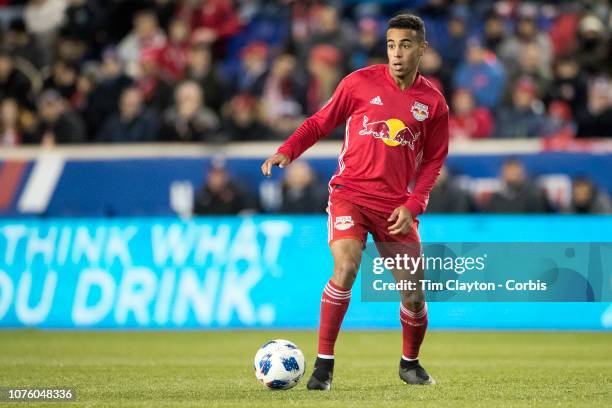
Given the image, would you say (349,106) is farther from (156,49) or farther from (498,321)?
(156,49)

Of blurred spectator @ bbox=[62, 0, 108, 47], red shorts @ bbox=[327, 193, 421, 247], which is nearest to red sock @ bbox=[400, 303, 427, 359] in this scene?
red shorts @ bbox=[327, 193, 421, 247]

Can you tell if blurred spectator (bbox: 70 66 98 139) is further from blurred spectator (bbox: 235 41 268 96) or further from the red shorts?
the red shorts

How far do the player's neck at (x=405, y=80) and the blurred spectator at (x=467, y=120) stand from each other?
8.57m

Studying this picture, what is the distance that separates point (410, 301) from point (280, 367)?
104 centimetres

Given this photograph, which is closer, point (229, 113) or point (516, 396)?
point (516, 396)

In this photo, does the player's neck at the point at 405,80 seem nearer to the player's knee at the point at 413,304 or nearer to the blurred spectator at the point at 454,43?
the player's knee at the point at 413,304

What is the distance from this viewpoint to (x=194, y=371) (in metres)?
9.44

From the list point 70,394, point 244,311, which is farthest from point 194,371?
point 244,311

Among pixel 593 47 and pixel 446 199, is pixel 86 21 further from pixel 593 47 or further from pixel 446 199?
pixel 593 47

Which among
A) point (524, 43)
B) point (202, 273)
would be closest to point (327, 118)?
point (202, 273)

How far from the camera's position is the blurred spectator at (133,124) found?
17789 millimetres

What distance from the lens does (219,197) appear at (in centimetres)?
1569

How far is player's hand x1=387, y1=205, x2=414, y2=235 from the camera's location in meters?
7.85

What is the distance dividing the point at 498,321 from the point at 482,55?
16.8 ft
